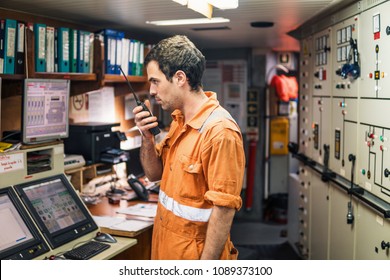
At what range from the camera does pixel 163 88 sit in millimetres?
2213

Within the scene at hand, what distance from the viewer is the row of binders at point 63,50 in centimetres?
273

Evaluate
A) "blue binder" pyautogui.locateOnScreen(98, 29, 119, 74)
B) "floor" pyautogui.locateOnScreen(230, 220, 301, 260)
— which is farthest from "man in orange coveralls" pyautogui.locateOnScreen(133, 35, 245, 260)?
"floor" pyautogui.locateOnScreen(230, 220, 301, 260)

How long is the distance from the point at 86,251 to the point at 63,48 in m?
1.38

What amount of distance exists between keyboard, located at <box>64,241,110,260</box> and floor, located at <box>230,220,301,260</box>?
2501 mm

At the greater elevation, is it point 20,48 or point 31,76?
point 20,48

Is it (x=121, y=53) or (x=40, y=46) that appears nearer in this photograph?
(x=40, y=46)

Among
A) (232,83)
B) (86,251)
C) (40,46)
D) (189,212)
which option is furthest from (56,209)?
(232,83)

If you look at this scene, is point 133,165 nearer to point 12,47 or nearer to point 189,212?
point 12,47

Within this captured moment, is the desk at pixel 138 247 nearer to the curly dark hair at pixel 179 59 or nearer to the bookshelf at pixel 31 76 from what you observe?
the bookshelf at pixel 31 76

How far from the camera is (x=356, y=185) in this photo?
3.19m

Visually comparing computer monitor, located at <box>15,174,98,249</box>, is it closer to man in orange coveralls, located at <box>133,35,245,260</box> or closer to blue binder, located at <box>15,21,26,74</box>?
man in orange coveralls, located at <box>133,35,245,260</box>

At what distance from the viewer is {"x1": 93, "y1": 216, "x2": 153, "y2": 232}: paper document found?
9.24 ft
